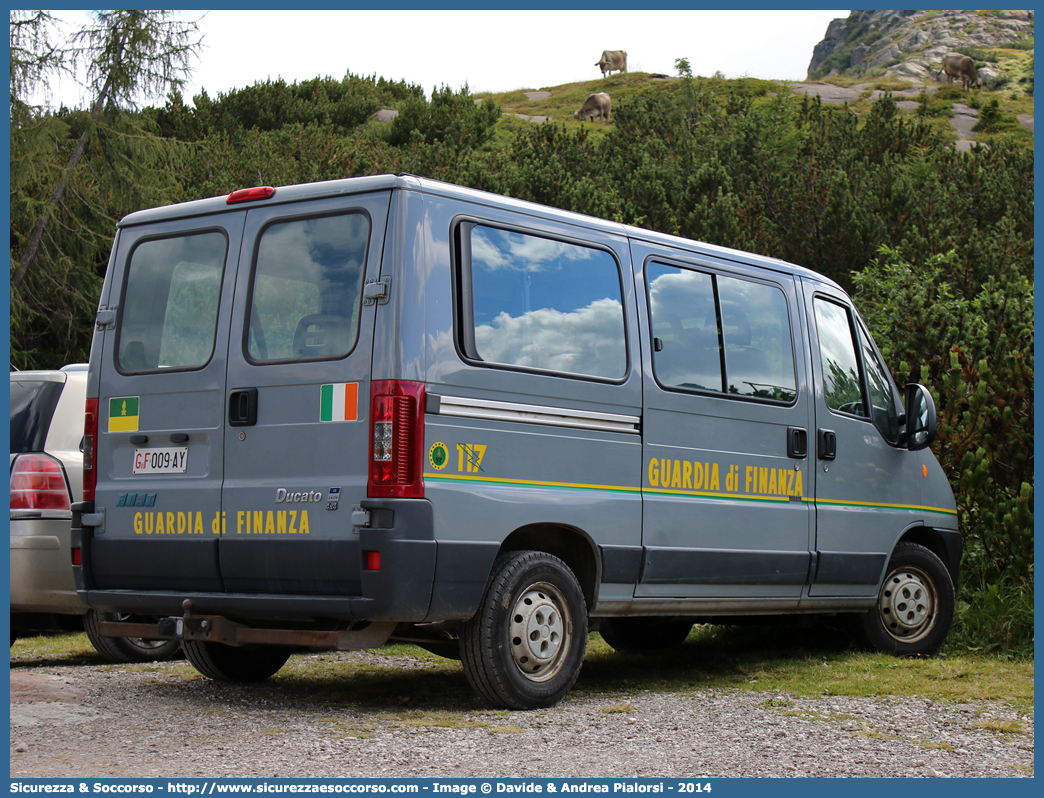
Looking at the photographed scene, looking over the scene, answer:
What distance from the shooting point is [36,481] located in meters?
6.76

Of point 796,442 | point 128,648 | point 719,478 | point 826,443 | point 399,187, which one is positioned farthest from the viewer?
point 128,648

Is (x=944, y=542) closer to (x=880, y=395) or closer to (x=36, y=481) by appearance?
(x=880, y=395)

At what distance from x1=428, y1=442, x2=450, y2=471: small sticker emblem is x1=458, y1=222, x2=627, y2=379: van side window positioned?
48 centimetres

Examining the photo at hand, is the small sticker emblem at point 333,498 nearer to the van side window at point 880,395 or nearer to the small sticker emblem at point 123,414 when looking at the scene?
the small sticker emblem at point 123,414

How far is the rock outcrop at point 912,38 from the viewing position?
9138 centimetres

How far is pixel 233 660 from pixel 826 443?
372 centimetres

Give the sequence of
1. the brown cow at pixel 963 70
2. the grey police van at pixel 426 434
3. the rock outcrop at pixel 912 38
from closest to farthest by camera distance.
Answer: the grey police van at pixel 426 434, the brown cow at pixel 963 70, the rock outcrop at pixel 912 38

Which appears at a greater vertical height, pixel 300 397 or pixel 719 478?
pixel 300 397

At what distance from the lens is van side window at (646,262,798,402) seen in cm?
639

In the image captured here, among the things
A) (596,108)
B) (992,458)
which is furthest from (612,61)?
(992,458)

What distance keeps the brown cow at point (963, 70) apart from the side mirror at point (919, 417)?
57266 millimetres

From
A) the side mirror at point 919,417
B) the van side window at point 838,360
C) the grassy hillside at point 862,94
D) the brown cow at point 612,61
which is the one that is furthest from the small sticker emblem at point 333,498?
the brown cow at point 612,61
